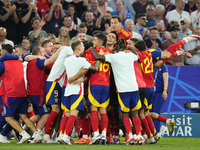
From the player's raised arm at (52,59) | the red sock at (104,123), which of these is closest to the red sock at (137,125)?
the red sock at (104,123)

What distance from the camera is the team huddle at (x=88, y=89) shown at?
6.81 metres

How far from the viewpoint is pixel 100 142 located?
22.1 ft

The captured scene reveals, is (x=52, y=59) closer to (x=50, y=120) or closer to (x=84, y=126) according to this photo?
(x=50, y=120)

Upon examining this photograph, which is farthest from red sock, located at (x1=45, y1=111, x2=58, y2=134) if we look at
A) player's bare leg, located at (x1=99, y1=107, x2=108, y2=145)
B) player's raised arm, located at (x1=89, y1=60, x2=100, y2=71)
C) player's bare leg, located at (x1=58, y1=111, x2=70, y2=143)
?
player's raised arm, located at (x1=89, y1=60, x2=100, y2=71)

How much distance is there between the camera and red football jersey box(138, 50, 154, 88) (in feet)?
24.1

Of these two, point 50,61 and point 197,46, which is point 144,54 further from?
point 197,46

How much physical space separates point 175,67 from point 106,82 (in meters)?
5.37

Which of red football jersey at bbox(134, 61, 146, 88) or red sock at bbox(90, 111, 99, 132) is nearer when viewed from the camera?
red sock at bbox(90, 111, 99, 132)

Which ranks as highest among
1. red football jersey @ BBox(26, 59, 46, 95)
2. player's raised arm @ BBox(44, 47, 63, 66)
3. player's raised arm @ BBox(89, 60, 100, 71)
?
player's raised arm @ BBox(44, 47, 63, 66)

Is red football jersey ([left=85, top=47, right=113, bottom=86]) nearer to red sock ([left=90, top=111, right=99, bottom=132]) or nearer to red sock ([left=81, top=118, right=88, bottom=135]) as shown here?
red sock ([left=90, top=111, right=99, bottom=132])

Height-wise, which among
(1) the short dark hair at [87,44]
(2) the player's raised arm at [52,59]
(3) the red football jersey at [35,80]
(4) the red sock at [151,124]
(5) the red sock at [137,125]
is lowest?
(4) the red sock at [151,124]

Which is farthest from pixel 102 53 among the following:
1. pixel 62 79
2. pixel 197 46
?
pixel 197 46

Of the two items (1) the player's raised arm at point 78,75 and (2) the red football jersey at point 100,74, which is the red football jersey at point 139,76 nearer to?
(2) the red football jersey at point 100,74

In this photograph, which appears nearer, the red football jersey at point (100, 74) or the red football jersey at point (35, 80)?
the red football jersey at point (100, 74)
